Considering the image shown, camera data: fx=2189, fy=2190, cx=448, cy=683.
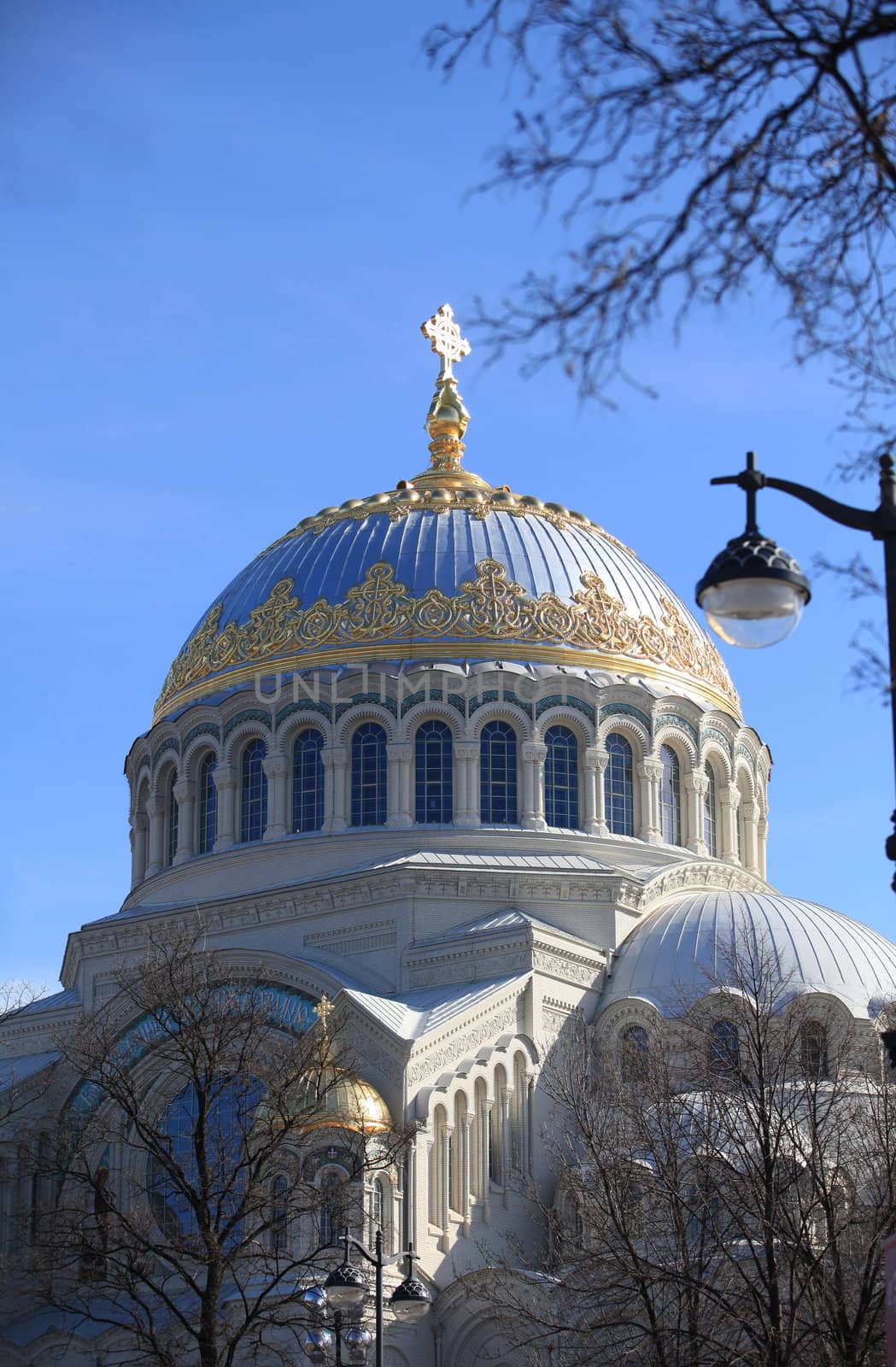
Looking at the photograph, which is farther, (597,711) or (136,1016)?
(597,711)

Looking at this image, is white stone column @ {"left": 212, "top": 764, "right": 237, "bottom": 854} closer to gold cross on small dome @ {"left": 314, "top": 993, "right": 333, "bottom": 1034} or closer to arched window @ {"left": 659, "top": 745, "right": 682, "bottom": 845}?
arched window @ {"left": 659, "top": 745, "right": 682, "bottom": 845}

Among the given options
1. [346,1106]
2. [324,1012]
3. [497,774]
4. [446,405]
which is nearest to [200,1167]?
[346,1106]

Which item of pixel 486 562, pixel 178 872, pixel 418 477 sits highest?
pixel 418 477

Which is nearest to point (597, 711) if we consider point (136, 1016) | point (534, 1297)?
point (136, 1016)

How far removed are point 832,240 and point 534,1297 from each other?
19777mm

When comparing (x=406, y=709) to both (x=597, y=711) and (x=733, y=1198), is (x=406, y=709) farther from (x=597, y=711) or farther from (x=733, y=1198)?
(x=733, y=1198)

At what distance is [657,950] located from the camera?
106 feet

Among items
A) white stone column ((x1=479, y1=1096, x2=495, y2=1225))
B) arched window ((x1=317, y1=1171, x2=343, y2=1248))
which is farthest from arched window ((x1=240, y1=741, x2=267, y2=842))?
arched window ((x1=317, y1=1171, x2=343, y2=1248))

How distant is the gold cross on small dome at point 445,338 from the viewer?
138 ft

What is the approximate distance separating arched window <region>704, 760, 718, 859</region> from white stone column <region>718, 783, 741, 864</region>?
12cm

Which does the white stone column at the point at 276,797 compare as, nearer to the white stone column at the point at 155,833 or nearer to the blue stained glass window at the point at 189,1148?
the white stone column at the point at 155,833

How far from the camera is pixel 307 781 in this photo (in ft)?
116

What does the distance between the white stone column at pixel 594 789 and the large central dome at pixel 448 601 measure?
172 cm

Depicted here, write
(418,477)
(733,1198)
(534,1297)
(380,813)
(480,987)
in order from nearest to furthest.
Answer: (733,1198) < (534,1297) < (480,987) < (380,813) < (418,477)
